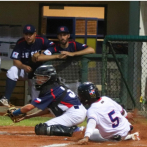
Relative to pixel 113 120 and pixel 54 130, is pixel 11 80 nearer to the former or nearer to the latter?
pixel 54 130

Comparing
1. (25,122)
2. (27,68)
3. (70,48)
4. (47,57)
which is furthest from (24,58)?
(25,122)

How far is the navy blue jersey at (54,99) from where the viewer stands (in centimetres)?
668

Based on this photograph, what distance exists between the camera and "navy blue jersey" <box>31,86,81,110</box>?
668 cm

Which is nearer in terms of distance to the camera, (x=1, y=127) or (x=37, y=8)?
(x=1, y=127)

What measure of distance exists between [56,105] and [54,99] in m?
0.14

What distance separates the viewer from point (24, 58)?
9414 mm

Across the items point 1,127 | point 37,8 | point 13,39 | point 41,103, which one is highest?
point 37,8

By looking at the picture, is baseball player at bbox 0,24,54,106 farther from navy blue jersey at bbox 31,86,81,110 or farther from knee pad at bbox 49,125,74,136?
knee pad at bbox 49,125,74,136

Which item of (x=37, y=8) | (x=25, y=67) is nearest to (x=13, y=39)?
(x=37, y=8)

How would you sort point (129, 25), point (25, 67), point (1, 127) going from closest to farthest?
point (1, 127) → point (25, 67) → point (129, 25)

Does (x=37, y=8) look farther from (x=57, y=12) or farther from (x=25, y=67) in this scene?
(x=25, y=67)

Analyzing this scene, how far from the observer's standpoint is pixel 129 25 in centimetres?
1148

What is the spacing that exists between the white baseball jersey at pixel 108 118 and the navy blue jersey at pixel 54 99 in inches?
27.6

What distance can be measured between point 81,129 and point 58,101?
2.01 feet
